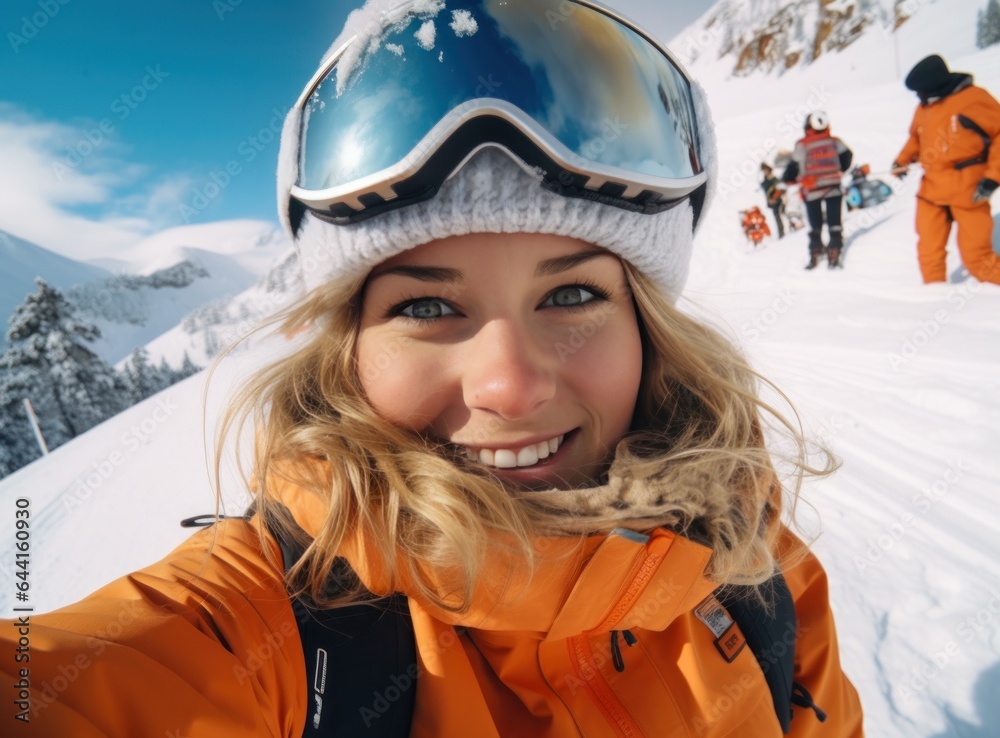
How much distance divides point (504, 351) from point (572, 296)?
292mm

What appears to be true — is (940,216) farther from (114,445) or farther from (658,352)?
(114,445)

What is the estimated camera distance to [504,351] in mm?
1139

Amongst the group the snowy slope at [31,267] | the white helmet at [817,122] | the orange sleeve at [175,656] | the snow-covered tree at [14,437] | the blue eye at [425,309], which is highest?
the snowy slope at [31,267]

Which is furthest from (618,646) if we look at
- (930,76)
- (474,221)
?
(930,76)

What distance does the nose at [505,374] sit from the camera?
1.12 meters

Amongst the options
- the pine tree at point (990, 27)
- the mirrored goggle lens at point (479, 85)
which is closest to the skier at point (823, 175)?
the mirrored goggle lens at point (479, 85)

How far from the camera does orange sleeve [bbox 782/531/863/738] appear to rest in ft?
4.78

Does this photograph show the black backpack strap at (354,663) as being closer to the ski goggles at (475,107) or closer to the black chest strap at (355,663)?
the black chest strap at (355,663)

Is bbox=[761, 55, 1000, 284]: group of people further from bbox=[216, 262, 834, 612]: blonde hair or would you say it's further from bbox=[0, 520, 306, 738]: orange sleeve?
bbox=[0, 520, 306, 738]: orange sleeve

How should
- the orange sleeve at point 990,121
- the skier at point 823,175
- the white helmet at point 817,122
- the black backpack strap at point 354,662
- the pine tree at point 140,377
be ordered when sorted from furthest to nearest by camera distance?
the pine tree at point 140,377, the white helmet at point 817,122, the skier at point 823,175, the orange sleeve at point 990,121, the black backpack strap at point 354,662

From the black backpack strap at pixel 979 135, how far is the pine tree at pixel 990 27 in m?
32.1

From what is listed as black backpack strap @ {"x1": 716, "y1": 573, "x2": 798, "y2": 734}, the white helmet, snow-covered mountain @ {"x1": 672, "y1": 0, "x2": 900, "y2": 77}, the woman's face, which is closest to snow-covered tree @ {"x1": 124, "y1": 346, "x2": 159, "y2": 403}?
the white helmet

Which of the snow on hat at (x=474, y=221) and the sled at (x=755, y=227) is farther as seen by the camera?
the sled at (x=755, y=227)

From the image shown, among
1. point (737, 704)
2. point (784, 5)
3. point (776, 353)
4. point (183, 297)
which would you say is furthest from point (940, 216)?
point (183, 297)
